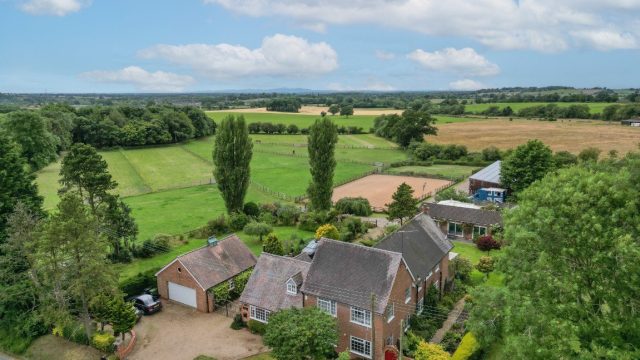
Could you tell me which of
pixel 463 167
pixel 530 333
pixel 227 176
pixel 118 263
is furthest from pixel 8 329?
pixel 463 167

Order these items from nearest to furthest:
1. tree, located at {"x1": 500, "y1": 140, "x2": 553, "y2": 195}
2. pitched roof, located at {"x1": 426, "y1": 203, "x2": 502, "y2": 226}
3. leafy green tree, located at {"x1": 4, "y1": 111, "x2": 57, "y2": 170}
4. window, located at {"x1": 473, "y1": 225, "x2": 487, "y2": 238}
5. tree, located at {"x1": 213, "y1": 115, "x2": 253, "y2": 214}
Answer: pitched roof, located at {"x1": 426, "y1": 203, "x2": 502, "y2": 226}
window, located at {"x1": 473, "y1": 225, "x2": 487, "y2": 238}
tree, located at {"x1": 213, "y1": 115, "x2": 253, "y2": 214}
tree, located at {"x1": 500, "y1": 140, "x2": 553, "y2": 195}
leafy green tree, located at {"x1": 4, "y1": 111, "x2": 57, "y2": 170}

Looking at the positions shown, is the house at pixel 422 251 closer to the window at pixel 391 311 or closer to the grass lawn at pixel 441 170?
the window at pixel 391 311

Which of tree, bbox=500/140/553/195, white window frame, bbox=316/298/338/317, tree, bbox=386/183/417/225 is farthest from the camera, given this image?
tree, bbox=500/140/553/195

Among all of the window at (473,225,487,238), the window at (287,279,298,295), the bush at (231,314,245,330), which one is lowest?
the bush at (231,314,245,330)

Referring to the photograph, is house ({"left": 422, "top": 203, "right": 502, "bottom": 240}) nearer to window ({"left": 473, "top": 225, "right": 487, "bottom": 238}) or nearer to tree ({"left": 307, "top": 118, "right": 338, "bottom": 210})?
window ({"left": 473, "top": 225, "right": 487, "bottom": 238})

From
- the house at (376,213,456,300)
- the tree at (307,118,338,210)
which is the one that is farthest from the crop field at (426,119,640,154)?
the house at (376,213,456,300)

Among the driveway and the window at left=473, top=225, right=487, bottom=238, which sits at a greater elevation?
the window at left=473, top=225, right=487, bottom=238

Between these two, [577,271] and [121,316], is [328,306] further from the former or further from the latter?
[577,271]

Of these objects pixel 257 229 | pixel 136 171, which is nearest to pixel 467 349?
pixel 257 229
